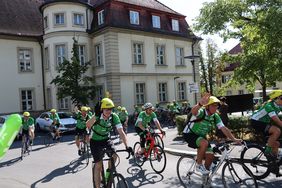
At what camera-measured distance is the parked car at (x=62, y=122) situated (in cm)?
2279

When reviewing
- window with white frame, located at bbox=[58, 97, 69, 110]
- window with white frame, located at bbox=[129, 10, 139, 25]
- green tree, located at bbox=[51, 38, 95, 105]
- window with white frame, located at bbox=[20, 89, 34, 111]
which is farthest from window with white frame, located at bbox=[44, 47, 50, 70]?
window with white frame, located at bbox=[129, 10, 139, 25]

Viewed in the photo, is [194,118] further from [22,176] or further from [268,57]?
[268,57]

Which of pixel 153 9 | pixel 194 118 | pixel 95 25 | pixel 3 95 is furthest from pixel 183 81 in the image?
pixel 194 118

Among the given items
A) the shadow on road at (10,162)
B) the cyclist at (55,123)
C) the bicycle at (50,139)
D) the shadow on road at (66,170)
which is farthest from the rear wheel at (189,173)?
the cyclist at (55,123)

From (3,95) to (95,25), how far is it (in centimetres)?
958

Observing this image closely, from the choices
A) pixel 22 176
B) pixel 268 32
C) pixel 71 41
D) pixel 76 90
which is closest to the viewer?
pixel 22 176

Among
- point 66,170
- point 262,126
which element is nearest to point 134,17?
point 66,170

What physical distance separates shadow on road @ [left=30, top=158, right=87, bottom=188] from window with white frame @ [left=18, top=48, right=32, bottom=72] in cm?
2122

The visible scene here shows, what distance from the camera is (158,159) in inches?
385

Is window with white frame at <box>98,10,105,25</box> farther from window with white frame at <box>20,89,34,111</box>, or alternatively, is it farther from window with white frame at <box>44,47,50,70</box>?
window with white frame at <box>20,89,34,111</box>

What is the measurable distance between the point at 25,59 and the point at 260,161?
2768cm

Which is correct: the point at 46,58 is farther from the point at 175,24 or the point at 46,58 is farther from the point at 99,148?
the point at 99,148

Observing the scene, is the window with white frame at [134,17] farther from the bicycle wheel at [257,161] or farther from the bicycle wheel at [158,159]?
the bicycle wheel at [257,161]

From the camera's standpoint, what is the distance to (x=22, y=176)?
33.9 ft
